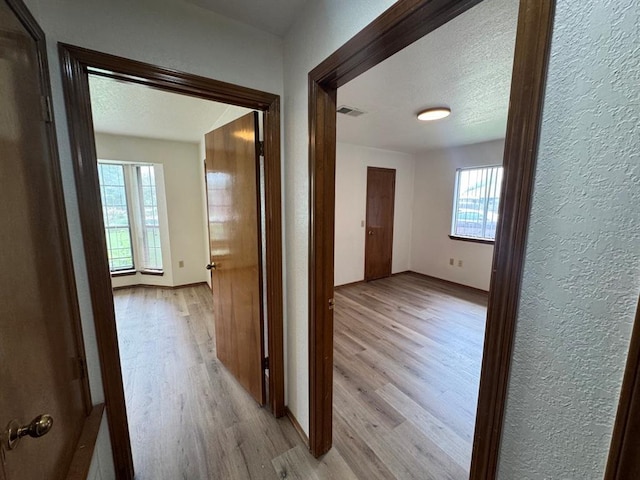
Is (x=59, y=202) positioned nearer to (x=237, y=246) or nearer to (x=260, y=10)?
(x=237, y=246)

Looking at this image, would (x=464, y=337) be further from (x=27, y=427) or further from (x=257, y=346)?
(x=27, y=427)

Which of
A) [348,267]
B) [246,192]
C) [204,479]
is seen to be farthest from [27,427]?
[348,267]

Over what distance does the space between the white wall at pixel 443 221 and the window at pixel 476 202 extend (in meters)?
Result: 0.11

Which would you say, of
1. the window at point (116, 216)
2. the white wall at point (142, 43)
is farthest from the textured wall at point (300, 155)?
the window at point (116, 216)

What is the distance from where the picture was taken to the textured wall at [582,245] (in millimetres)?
439

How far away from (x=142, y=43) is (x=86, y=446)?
1.67 meters

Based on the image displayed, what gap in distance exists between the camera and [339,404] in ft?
6.14

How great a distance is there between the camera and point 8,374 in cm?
62

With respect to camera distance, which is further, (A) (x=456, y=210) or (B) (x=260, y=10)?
(A) (x=456, y=210)

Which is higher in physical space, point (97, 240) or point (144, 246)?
point (97, 240)

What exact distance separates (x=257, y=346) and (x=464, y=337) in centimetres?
224

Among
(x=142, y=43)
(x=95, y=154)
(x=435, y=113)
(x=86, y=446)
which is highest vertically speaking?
(x=435, y=113)

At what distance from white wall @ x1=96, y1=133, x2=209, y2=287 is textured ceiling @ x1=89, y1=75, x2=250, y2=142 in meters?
0.28

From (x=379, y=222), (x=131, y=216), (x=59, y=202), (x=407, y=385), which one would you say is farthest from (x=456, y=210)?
(x=131, y=216)
